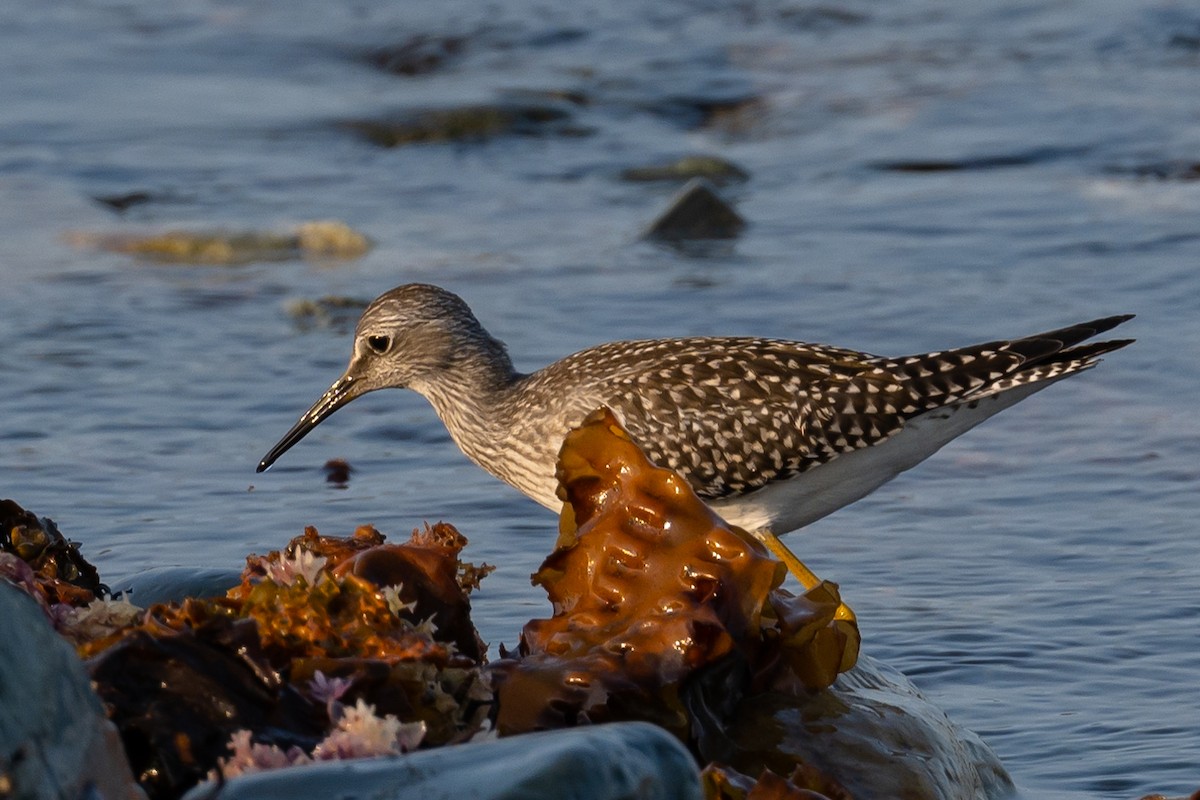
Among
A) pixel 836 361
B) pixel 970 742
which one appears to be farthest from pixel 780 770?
pixel 836 361

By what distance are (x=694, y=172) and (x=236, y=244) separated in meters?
3.43

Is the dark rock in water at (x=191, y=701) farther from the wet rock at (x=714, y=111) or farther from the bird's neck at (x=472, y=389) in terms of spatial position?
the wet rock at (x=714, y=111)

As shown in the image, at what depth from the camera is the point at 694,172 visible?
43.5 feet

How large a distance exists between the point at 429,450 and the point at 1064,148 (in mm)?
6804

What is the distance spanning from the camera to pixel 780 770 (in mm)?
4336

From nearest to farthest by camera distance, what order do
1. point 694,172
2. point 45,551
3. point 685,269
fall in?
point 45,551, point 685,269, point 694,172

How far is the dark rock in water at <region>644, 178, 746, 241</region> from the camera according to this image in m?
11.5

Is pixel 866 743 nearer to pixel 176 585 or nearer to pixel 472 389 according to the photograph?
pixel 176 585

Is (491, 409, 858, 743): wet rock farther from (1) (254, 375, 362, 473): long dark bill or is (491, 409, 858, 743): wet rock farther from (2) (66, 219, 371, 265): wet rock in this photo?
(2) (66, 219, 371, 265): wet rock

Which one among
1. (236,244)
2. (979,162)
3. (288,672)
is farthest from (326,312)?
(288,672)

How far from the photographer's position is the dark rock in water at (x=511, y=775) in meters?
3.11

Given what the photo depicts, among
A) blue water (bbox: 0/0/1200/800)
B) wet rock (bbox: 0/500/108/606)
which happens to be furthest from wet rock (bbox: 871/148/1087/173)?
wet rock (bbox: 0/500/108/606)

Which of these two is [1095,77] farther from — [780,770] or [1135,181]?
[780,770]

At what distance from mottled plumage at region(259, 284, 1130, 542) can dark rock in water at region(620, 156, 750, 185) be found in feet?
21.3
